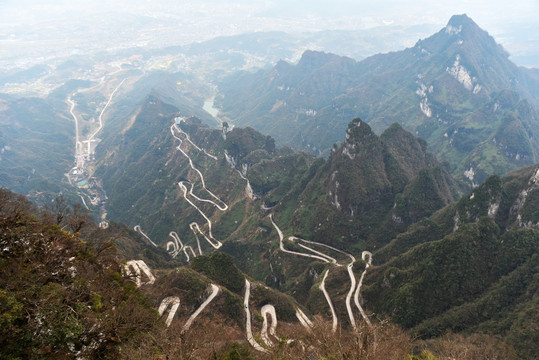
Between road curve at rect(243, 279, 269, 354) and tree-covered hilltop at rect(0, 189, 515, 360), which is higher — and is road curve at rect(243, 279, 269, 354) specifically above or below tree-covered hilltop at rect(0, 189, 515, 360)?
below

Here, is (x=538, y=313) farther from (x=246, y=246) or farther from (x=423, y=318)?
(x=246, y=246)

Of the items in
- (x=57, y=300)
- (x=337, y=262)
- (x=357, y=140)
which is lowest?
(x=337, y=262)

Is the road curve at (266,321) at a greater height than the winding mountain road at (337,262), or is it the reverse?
the road curve at (266,321)

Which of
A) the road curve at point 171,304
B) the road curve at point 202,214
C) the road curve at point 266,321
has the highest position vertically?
the road curve at point 171,304

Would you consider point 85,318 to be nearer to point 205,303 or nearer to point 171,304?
point 171,304

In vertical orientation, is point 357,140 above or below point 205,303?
above

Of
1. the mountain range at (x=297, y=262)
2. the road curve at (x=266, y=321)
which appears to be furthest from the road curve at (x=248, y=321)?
the road curve at (x=266, y=321)

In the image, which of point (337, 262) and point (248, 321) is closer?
point (248, 321)

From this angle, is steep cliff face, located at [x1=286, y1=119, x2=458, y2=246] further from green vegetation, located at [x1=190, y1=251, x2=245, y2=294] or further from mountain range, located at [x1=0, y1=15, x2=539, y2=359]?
green vegetation, located at [x1=190, y1=251, x2=245, y2=294]

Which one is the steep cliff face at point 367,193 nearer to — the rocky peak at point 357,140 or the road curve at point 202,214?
the rocky peak at point 357,140

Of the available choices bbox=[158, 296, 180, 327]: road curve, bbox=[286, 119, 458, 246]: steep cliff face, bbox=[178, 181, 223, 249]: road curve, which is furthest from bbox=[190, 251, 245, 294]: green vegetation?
bbox=[178, 181, 223, 249]: road curve

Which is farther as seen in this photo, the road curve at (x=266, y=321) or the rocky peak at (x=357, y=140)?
the rocky peak at (x=357, y=140)

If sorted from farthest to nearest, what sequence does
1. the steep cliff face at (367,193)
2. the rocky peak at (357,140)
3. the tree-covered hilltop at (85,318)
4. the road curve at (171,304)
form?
the rocky peak at (357,140), the steep cliff face at (367,193), the road curve at (171,304), the tree-covered hilltop at (85,318)

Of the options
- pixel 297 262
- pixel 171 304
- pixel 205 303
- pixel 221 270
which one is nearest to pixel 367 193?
pixel 297 262
